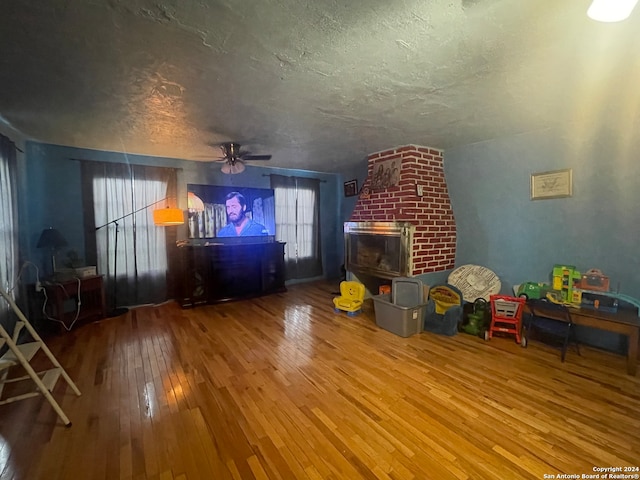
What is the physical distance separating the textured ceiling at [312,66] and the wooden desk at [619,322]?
164 cm

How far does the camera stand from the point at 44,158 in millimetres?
3250

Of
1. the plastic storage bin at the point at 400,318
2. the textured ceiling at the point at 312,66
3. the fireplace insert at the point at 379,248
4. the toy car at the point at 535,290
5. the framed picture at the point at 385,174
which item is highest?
the textured ceiling at the point at 312,66

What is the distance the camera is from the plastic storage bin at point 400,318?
9.23 feet

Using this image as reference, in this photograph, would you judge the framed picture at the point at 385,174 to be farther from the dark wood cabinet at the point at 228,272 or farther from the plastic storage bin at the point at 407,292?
the dark wood cabinet at the point at 228,272

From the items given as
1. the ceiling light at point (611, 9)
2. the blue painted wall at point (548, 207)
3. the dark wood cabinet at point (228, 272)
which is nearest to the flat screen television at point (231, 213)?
the dark wood cabinet at point (228, 272)

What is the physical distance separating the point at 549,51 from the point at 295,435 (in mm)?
2527

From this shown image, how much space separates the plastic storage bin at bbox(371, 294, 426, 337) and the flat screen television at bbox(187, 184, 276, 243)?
255 cm

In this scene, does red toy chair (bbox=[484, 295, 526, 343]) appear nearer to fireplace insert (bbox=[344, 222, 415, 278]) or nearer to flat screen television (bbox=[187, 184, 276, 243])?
fireplace insert (bbox=[344, 222, 415, 278])

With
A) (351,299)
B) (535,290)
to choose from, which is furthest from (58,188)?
(535,290)

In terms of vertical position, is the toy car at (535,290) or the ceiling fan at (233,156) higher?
the ceiling fan at (233,156)

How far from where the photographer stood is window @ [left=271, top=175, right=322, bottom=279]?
16.3 ft

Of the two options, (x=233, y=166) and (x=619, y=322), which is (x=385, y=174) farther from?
(x=619, y=322)

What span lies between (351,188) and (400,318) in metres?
3.10

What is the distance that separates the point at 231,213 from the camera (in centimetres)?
443
